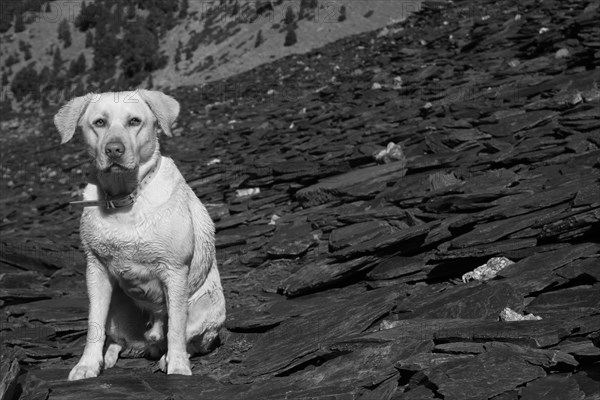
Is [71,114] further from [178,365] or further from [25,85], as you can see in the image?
[25,85]

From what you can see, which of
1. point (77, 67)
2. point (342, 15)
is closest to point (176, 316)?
point (342, 15)

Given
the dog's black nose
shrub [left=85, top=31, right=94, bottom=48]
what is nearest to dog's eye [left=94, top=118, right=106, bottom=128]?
the dog's black nose

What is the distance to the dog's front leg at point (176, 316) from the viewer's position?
243 inches

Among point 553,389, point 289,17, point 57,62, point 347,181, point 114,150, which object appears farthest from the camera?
point 57,62

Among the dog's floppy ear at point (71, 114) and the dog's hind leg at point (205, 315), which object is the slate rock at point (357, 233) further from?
the dog's floppy ear at point (71, 114)

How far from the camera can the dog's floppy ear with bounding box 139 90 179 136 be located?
6.29 m

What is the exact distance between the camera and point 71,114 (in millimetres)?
6297

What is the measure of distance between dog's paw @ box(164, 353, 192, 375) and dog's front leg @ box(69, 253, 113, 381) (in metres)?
0.60

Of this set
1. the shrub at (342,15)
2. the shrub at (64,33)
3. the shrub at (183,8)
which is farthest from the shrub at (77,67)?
the shrub at (342,15)

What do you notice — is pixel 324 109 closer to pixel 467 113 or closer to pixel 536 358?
pixel 467 113

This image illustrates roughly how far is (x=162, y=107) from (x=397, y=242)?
327 centimetres

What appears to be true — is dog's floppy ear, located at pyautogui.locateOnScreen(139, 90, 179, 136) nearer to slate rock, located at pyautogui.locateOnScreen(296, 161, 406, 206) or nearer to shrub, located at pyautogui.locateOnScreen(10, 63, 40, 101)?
slate rock, located at pyautogui.locateOnScreen(296, 161, 406, 206)

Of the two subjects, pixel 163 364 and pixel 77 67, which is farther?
pixel 77 67

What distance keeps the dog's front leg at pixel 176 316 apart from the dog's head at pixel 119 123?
989 millimetres
